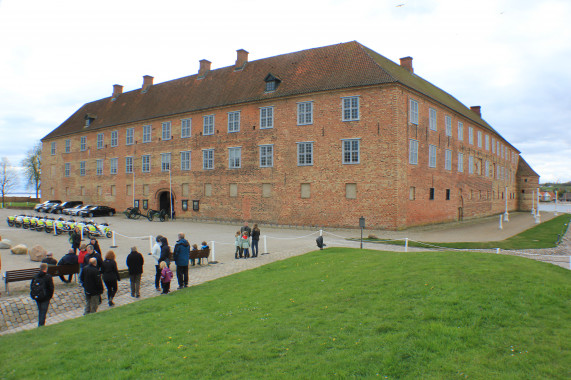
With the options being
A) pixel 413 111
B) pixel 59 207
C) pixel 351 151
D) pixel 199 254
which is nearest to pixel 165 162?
pixel 59 207

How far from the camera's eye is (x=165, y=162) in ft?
124

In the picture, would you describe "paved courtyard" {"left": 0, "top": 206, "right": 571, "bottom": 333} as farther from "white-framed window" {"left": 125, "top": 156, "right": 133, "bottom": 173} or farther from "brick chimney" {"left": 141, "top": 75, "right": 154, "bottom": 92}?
"brick chimney" {"left": 141, "top": 75, "right": 154, "bottom": 92}

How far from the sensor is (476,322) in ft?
19.2

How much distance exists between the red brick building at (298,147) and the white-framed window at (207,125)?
148mm

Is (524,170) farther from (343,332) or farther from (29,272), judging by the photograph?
(29,272)

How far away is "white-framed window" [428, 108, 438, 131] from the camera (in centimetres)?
2981

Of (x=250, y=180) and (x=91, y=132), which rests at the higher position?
(x=91, y=132)

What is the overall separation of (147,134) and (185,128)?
18.8 feet

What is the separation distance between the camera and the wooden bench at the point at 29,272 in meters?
11.1

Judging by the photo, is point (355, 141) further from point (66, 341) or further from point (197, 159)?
point (66, 341)

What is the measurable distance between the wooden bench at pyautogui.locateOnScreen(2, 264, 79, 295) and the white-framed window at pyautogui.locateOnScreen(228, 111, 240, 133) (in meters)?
21.9

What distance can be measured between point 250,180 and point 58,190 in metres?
33.3

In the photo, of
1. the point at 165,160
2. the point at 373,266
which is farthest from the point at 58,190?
the point at 373,266

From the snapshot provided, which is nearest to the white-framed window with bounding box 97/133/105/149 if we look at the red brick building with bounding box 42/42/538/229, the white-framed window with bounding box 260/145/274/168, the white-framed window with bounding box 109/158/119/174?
the red brick building with bounding box 42/42/538/229
